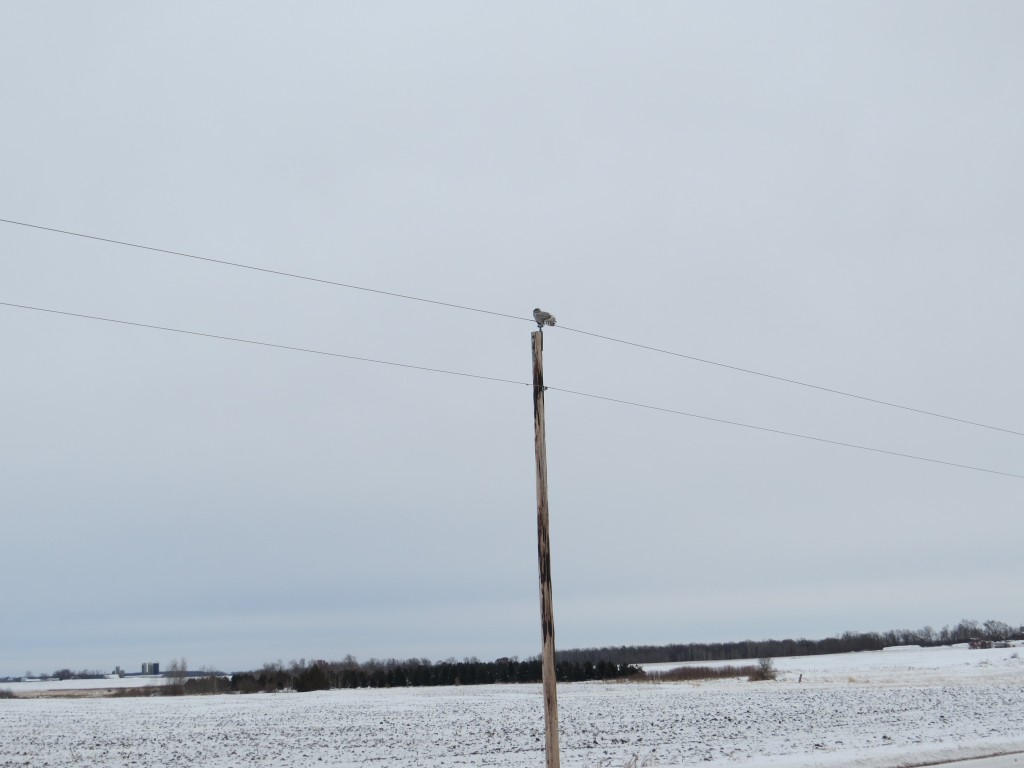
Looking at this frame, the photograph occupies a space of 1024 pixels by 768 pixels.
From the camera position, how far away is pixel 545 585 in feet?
51.0

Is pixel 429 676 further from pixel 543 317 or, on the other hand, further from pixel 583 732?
pixel 543 317

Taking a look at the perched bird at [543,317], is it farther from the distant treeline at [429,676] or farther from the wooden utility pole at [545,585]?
the distant treeline at [429,676]

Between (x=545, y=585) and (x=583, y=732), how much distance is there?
58.9 ft

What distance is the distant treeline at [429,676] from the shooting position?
97.6 metres

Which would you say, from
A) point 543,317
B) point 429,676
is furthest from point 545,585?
point 429,676

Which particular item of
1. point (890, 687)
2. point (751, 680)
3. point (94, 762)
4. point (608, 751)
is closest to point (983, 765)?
point (608, 751)

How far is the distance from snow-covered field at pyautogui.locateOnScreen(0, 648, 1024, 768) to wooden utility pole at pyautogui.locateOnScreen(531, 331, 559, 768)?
6622 millimetres

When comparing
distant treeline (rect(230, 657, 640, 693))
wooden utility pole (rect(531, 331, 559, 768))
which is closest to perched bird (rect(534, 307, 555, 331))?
wooden utility pole (rect(531, 331, 559, 768))

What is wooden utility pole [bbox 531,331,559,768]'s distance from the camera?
15.2 meters

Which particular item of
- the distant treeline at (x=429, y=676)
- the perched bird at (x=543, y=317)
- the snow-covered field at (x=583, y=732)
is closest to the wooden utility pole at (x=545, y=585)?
the perched bird at (x=543, y=317)

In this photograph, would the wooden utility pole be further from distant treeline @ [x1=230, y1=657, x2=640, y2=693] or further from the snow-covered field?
distant treeline @ [x1=230, y1=657, x2=640, y2=693]

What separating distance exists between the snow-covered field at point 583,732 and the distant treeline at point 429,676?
46619 millimetres

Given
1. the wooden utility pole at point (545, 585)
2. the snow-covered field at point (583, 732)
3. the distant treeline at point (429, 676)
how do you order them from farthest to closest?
1. the distant treeline at point (429, 676)
2. the snow-covered field at point (583, 732)
3. the wooden utility pole at point (545, 585)

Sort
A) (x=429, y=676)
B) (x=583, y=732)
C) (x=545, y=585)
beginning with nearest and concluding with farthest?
(x=545, y=585) → (x=583, y=732) → (x=429, y=676)
